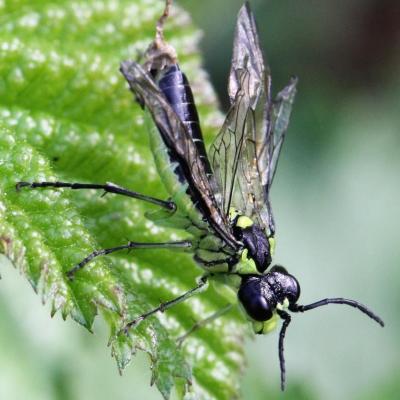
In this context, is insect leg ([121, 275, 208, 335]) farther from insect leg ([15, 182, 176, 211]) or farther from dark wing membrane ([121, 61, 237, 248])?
insect leg ([15, 182, 176, 211])

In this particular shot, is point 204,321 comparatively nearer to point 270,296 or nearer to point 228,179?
point 270,296

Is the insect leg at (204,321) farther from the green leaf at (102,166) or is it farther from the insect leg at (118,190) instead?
the insect leg at (118,190)

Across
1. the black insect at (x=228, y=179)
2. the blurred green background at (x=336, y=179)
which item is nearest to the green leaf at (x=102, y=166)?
the black insect at (x=228, y=179)

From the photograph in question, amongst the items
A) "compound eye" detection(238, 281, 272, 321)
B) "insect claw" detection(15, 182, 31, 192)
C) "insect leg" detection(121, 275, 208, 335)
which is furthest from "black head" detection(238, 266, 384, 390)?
"insect claw" detection(15, 182, 31, 192)

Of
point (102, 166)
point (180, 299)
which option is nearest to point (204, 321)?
point (180, 299)

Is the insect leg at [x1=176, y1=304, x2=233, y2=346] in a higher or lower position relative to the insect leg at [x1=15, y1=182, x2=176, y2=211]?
lower

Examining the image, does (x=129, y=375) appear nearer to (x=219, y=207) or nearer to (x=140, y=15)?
(x=219, y=207)
